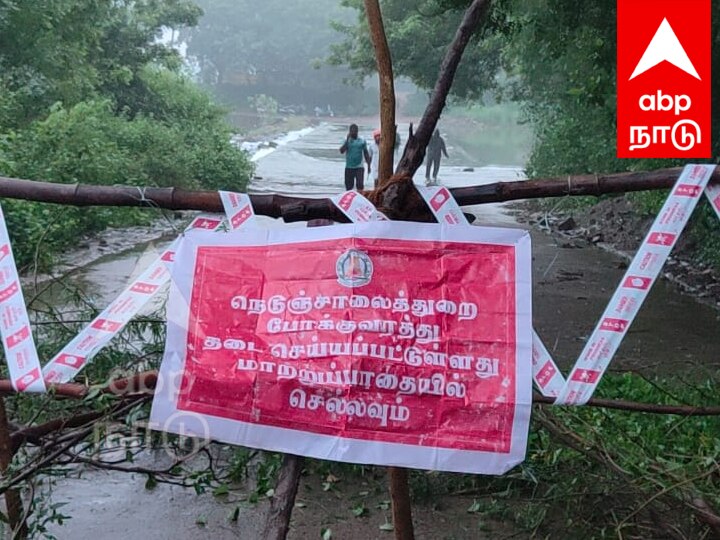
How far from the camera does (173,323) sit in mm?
2025

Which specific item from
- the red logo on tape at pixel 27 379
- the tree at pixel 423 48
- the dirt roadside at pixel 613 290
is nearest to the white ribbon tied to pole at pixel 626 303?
the red logo on tape at pixel 27 379

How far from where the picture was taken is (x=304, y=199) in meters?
2.11

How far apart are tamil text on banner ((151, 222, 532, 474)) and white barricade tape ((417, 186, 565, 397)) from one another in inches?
1.8

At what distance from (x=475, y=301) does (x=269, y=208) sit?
59 centimetres

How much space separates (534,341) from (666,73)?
517 centimetres

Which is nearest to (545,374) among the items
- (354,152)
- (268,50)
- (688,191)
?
(688,191)

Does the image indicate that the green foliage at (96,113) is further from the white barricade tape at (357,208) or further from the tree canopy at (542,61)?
the tree canopy at (542,61)

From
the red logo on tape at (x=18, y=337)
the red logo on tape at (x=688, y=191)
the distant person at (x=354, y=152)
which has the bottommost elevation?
the distant person at (x=354, y=152)

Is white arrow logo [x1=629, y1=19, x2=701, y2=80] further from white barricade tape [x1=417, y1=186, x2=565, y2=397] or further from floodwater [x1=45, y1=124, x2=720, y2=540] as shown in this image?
white barricade tape [x1=417, y1=186, x2=565, y2=397]

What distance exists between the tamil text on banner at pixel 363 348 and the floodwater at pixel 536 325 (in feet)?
2.16

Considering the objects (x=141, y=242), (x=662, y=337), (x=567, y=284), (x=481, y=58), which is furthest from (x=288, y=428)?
(x=481, y=58)

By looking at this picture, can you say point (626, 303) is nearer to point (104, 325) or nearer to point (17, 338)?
point (104, 325)

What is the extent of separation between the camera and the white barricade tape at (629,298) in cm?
189

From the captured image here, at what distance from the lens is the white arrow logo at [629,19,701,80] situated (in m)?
5.84
